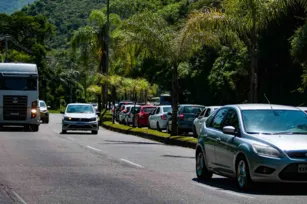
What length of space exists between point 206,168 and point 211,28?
1056cm

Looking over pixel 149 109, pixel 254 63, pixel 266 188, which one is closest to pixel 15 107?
pixel 149 109

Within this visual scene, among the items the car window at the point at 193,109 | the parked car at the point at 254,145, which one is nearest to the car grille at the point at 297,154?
the parked car at the point at 254,145

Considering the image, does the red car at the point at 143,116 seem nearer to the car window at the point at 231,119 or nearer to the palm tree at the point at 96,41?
the palm tree at the point at 96,41

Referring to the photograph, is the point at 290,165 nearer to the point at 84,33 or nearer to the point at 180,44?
the point at 180,44

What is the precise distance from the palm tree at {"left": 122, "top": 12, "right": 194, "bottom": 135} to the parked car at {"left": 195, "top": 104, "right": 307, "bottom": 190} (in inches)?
604

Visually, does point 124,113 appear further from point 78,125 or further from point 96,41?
point 78,125

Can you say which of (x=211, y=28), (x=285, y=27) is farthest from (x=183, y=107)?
(x=285, y=27)

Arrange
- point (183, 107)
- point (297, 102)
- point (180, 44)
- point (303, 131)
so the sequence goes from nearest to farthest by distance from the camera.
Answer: point (303, 131) → point (180, 44) → point (183, 107) → point (297, 102)

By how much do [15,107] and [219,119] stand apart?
25.7 metres

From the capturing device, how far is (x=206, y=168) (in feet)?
49.2

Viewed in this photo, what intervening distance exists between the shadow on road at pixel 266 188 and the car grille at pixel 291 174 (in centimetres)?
37

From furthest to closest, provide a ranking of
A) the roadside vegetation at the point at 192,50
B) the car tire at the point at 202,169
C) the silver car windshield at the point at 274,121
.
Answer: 1. the roadside vegetation at the point at 192,50
2. the car tire at the point at 202,169
3. the silver car windshield at the point at 274,121

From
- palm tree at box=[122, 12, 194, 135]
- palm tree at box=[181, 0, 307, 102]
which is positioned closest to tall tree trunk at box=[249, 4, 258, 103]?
palm tree at box=[181, 0, 307, 102]

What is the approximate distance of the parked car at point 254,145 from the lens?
1249 centimetres
